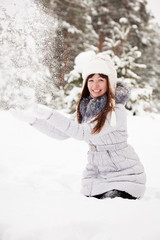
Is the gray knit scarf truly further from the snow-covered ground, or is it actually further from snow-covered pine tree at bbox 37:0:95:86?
snow-covered pine tree at bbox 37:0:95:86

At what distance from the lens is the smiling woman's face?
201 cm

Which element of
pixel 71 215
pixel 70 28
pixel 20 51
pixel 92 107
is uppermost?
pixel 70 28

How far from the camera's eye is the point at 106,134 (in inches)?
75.2

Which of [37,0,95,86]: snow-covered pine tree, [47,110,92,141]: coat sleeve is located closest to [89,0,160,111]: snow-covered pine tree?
[37,0,95,86]: snow-covered pine tree

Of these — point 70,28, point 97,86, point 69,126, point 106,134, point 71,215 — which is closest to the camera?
point 71,215

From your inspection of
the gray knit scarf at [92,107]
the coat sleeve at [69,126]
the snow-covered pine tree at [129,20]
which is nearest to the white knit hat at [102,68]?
the gray knit scarf at [92,107]

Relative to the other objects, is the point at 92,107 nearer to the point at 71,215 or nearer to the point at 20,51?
the point at 71,215

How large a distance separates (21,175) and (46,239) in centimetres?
195

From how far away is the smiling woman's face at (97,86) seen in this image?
2.01 m

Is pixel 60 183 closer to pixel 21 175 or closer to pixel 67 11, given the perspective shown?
pixel 21 175

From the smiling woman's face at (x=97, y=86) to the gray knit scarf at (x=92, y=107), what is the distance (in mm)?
47

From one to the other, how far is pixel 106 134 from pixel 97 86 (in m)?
0.42

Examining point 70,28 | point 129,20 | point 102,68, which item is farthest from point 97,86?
point 129,20

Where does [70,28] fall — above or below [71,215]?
above
